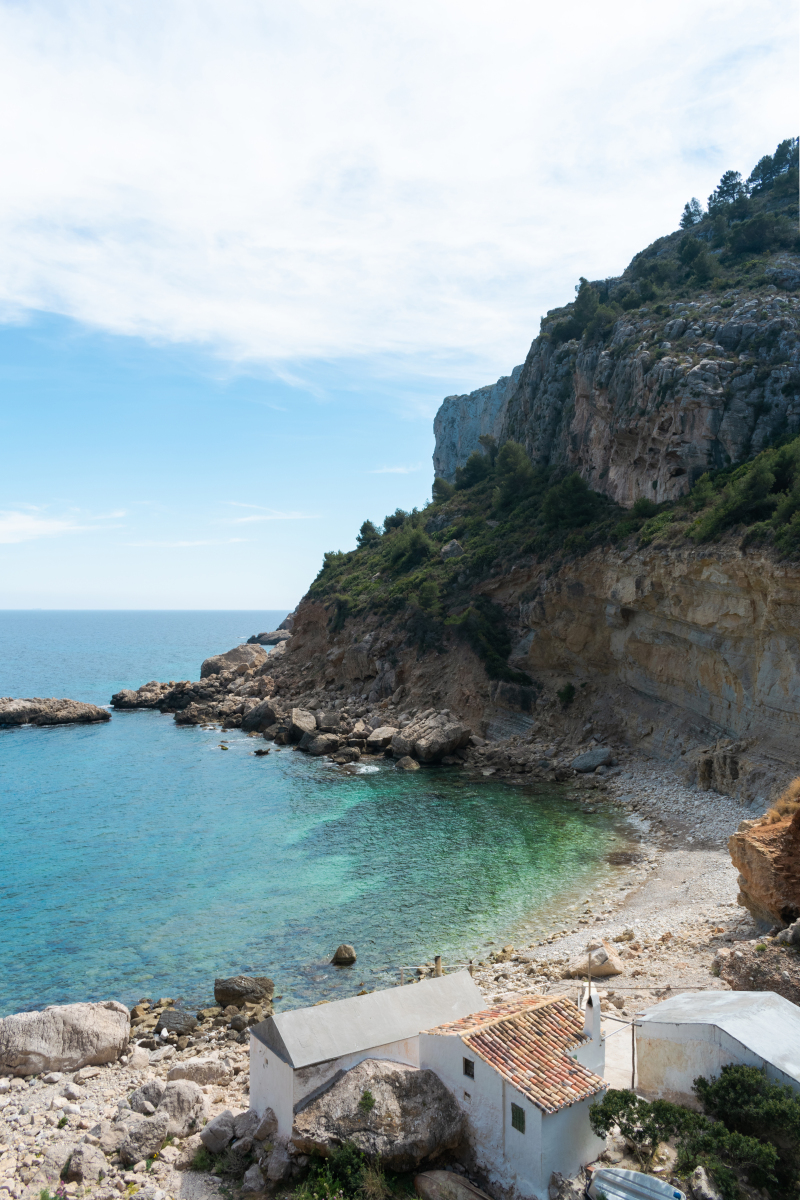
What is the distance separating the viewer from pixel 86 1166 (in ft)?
37.6

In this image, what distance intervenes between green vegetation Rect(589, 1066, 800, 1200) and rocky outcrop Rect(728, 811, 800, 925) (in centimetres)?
762

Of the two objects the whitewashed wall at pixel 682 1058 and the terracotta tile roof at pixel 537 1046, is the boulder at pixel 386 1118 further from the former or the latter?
the whitewashed wall at pixel 682 1058

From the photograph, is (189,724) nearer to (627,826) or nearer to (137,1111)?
(627,826)

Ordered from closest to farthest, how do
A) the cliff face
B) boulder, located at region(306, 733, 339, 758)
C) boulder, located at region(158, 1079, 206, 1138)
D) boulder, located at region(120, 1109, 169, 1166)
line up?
boulder, located at region(120, 1109, 169, 1166)
boulder, located at region(158, 1079, 206, 1138)
the cliff face
boulder, located at region(306, 733, 339, 758)

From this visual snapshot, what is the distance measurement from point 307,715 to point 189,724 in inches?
479

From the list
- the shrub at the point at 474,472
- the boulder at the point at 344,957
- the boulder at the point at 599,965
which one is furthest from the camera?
the shrub at the point at 474,472

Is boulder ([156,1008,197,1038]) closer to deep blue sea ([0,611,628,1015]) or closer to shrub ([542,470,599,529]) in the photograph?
deep blue sea ([0,611,628,1015])

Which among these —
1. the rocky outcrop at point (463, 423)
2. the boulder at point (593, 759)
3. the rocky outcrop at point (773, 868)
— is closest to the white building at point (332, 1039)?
the rocky outcrop at point (773, 868)

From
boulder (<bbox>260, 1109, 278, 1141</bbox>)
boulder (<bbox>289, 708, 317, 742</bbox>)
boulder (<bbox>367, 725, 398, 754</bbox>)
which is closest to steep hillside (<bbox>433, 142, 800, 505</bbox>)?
boulder (<bbox>367, 725, 398, 754</bbox>)

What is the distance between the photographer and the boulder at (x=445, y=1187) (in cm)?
1035

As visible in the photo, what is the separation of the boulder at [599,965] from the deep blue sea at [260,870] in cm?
311

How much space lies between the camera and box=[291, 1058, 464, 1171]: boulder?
1073 centimetres

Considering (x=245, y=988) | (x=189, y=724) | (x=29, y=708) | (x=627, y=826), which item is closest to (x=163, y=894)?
(x=245, y=988)

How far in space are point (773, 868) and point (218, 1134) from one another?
13.2 metres
